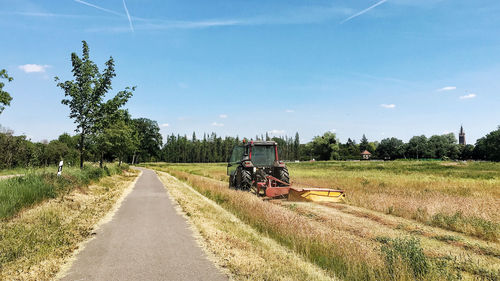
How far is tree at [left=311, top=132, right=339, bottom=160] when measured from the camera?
111m

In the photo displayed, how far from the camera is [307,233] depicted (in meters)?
6.57

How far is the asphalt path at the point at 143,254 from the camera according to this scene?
15.8 ft

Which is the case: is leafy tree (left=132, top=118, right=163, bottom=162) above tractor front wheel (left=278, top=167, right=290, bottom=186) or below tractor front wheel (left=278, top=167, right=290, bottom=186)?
above

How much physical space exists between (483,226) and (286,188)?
23.1 feet

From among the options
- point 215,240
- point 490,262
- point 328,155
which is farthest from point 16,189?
point 328,155

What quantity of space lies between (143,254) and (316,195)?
7946mm

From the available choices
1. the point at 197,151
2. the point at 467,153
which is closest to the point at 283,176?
the point at 197,151

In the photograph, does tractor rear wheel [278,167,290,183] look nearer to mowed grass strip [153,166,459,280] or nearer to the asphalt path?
mowed grass strip [153,166,459,280]

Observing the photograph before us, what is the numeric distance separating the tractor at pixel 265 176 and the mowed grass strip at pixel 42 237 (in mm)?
6503

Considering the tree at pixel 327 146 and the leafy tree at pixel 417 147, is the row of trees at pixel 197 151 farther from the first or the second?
the leafy tree at pixel 417 147

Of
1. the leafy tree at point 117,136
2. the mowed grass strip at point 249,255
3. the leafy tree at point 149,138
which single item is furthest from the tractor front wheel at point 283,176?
the leafy tree at point 149,138

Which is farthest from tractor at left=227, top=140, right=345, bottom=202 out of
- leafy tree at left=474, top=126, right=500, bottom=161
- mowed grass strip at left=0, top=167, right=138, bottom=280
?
leafy tree at left=474, top=126, right=500, bottom=161

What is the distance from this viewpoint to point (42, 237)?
640 cm

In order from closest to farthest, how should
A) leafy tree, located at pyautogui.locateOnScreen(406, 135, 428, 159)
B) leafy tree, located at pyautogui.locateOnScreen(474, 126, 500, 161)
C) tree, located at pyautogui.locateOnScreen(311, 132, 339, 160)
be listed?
leafy tree, located at pyautogui.locateOnScreen(474, 126, 500, 161) → tree, located at pyautogui.locateOnScreen(311, 132, 339, 160) → leafy tree, located at pyautogui.locateOnScreen(406, 135, 428, 159)
